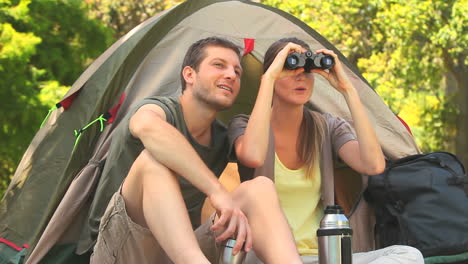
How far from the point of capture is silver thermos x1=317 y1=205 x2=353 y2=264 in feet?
7.05

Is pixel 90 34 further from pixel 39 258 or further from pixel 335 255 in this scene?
pixel 335 255

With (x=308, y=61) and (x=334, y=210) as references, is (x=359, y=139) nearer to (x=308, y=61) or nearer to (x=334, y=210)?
(x=308, y=61)

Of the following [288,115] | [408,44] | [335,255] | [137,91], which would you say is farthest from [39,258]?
[408,44]

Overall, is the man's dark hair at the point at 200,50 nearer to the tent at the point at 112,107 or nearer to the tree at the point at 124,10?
the tent at the point at 112,107

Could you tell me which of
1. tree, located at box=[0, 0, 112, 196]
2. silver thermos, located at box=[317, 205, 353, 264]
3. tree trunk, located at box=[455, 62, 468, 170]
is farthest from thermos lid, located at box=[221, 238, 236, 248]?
tree trunk, located at box=[455, 62, 468, 170]

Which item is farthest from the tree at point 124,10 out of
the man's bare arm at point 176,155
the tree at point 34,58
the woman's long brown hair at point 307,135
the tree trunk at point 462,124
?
the man's bare arm at point 176,155

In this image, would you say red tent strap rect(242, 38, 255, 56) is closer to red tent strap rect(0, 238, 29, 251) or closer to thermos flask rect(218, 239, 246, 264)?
red tent strap rect(0, 238, 29, 251)

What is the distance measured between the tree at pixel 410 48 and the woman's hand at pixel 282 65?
20.3ft

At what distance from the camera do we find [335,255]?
7.04 feet

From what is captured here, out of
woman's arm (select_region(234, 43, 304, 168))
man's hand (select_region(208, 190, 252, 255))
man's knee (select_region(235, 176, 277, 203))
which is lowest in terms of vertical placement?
man's hand (select_region(208, 190, 252, 255))

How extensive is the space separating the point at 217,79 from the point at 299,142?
493mm

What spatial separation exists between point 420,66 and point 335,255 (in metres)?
8.43

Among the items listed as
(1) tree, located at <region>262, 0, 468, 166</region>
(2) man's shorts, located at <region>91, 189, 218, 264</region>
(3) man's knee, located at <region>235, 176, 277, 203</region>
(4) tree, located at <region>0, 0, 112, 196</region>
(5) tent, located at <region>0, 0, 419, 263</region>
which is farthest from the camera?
(1) tree, located at <region>262, 0, 468, 166</region>

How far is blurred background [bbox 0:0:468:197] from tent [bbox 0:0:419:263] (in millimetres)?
3061
